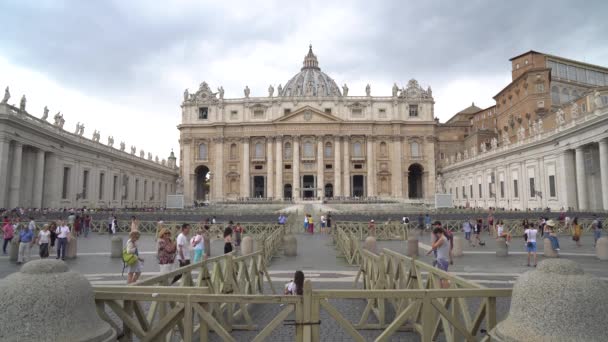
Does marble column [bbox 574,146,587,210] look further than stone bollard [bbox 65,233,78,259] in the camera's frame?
Yes

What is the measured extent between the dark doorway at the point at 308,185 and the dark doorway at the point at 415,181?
18.0 m

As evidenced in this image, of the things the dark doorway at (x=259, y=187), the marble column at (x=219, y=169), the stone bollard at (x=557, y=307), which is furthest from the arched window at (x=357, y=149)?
the stone bollard at (x=557, y=307)

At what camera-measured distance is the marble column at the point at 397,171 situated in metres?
66.6

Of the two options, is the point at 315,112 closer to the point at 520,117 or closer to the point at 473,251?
the point at 520,117

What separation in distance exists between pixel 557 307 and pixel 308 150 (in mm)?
64855

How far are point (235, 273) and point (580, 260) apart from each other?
13.6 m

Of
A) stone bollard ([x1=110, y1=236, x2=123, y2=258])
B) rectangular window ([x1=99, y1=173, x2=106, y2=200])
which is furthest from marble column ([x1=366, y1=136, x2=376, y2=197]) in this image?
stone bollard ([x1=110, y1=236, x2=123, y2=258])

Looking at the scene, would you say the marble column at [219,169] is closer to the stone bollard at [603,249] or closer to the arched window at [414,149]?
the arched window at [414,149]

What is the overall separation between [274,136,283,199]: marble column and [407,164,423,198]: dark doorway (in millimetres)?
23693

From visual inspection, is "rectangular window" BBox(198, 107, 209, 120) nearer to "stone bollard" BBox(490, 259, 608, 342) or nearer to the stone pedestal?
the stone pedestal

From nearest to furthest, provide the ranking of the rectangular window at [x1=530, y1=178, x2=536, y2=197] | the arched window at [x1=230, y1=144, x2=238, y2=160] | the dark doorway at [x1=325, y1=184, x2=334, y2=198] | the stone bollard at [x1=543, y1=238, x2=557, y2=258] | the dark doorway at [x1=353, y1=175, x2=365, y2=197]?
1. the stone bollard at [x1=543, y1=238, x2=557, y2=258]
2. the rectangular window at [x1=530, y1=178, x2=536, y2=197]
3. the dark doorway at [x1=325, y1=184, x2=334, y2=198]
4. the arched window at [x1=230, y1=144, x2=238, y2=160]
5. the dark doorway at [x1=353, y1=175, x2=365, y2=197]

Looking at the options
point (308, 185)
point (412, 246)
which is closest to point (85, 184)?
point (308, 185)

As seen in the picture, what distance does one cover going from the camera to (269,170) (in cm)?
6700

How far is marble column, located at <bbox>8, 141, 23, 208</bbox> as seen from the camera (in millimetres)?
29312
